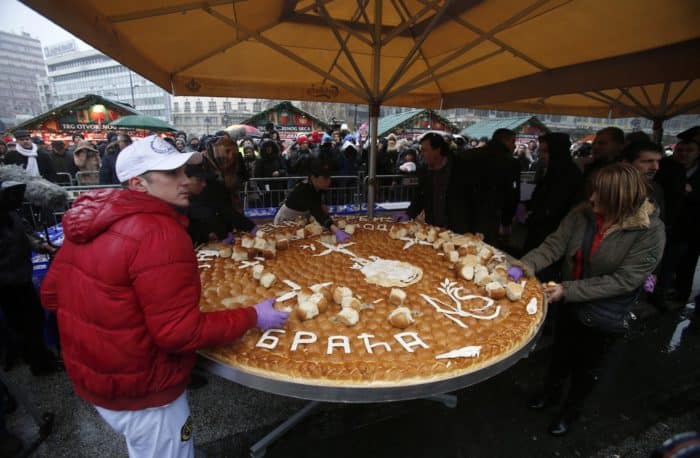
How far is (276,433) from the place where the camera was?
2.57 meters

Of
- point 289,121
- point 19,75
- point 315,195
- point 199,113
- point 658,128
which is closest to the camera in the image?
point 315,195

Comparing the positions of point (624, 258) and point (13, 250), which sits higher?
point (624, 258)

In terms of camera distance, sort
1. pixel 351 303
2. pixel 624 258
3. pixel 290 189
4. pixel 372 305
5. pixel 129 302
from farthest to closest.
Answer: pixel 290 189 < pixel 624 258 < pixel 372 305 < pixel 351 303 < pixel 129 302

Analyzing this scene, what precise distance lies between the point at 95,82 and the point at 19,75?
52.1 ft

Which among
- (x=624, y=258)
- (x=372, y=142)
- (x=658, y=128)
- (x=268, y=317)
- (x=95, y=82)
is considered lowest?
(x=268, y=317)

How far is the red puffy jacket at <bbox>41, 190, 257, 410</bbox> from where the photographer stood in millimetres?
1309

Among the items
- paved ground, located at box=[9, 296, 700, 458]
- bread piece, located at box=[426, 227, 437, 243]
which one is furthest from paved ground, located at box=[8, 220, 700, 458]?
bread piece, located at box=[426, 227, 437, 243]

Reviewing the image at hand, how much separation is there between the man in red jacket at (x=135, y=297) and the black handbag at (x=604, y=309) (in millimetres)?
2153

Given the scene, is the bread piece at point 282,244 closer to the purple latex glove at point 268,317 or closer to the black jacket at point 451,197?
the purple latex glove at point 268,317

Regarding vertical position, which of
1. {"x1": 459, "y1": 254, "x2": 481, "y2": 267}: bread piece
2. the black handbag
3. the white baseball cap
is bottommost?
the black handbag

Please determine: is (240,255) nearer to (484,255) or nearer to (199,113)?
(484,255)

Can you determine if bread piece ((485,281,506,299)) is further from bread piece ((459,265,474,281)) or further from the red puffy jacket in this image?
the red puffy jacket

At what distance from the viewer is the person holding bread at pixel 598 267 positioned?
2135 millimetres

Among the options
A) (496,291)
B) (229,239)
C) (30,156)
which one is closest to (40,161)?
(30,156)
